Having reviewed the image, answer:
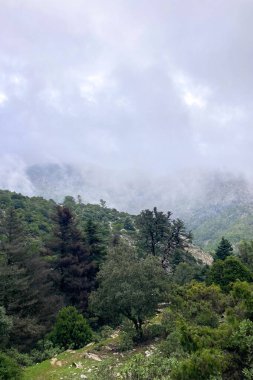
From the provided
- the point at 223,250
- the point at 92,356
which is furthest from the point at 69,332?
the point at 223,250

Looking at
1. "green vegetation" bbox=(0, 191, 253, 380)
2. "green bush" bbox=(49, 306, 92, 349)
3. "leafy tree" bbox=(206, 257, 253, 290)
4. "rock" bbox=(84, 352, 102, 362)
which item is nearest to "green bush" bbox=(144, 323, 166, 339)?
"green vegetation" bbox=(0, 191, 253, 380)

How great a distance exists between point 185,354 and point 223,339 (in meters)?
1.95

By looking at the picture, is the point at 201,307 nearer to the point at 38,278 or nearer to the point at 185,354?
the point at 185,354

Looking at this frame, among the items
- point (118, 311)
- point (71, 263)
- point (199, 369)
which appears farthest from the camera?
point (71, 263)

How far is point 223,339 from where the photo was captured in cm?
1559

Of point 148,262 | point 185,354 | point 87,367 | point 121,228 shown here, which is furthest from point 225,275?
point 121,228

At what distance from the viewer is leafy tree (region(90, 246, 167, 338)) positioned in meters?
25.0

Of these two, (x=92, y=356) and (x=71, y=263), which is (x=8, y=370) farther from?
(x=71, y=263)

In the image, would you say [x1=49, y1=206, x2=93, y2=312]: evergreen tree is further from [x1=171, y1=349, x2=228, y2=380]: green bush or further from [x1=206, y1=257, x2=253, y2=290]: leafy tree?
[x1=171, y1=349, x2=228, y2=380]: green bush

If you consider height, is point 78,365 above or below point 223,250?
below

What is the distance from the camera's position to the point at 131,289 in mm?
25125

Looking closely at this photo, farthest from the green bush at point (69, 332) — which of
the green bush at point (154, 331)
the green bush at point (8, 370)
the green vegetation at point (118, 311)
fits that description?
the green bush at point (8, 370)

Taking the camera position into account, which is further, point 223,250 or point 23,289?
point 223,250

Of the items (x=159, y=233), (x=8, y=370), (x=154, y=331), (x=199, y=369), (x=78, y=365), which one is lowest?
(x=78, y=365)
